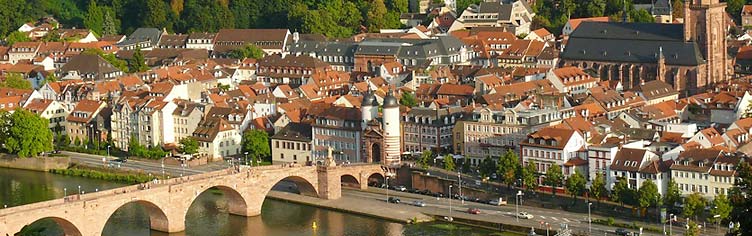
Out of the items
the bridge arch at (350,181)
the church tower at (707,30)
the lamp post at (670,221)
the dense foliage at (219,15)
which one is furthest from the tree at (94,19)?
the lamp post at (670,221)

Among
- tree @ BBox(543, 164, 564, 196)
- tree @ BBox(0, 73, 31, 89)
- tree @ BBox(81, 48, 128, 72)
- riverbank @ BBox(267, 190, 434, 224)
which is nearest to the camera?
riverbank @ BBox(267, 190, 434, 224)

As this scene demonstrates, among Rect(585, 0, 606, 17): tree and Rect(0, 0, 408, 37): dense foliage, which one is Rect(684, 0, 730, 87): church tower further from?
Rect(0, 0, 408, 37): dense foliage

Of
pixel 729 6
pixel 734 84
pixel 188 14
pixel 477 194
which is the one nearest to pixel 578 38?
pixel 734 84

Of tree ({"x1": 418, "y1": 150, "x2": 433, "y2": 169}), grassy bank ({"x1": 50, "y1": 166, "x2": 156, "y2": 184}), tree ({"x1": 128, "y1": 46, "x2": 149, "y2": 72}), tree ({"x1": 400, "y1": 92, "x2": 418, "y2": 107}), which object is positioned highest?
tree ({"x1": 128, "y1": 46, "x2": 149, "y2": 72})

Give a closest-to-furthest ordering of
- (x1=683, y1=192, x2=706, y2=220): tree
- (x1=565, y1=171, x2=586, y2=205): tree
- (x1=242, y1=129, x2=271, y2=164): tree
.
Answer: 1. (x1=683, y1=192, x2=706, y2=220): tree
2. (x1=565, y1=171, x2=586, y2=205): tree
3. (x1=242, y1=129, x2=271, y2=164): tree

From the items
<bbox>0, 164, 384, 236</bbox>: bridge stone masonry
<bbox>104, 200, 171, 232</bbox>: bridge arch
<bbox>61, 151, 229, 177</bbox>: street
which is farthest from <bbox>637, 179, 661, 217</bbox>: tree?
<bbox>61, 151, 229, 177</bbox>: street

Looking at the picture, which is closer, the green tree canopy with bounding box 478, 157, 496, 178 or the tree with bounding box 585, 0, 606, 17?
the green tree canopy with bounding box 478, 157, 496, 178

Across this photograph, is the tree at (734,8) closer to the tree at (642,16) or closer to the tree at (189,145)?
the tree at (642,16)
